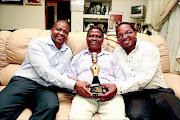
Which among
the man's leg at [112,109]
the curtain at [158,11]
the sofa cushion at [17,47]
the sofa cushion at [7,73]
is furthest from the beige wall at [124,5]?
the man's leg at [112,109]

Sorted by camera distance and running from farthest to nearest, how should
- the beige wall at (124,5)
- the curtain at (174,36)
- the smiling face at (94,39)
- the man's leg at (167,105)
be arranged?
1. the beige wall at (124,5)
2. the curtain at (174,36)
3. the smiling face at (94,39)
4. the man's leg at (167,105)

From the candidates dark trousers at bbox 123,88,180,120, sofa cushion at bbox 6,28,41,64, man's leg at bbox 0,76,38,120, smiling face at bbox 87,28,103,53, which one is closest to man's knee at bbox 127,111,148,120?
dark trousers at bbox 123,88,180,120

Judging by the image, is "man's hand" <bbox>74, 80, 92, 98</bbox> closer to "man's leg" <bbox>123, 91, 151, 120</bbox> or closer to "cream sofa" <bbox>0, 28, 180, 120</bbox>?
"man's leg" <bbox>123, 91, 151, 120</bbox>

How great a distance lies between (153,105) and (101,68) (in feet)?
1.86

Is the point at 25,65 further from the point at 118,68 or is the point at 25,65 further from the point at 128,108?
the point at 128,108

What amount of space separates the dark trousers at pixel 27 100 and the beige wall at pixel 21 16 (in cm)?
272

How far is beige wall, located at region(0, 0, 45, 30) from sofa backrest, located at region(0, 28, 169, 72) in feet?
6.95

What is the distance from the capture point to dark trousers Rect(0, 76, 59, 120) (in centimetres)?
109

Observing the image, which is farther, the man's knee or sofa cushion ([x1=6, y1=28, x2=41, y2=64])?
sofa cushion ([x1=6, y1=28, x2=41, y2=64])

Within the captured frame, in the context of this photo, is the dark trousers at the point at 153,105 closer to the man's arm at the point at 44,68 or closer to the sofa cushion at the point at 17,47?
the man's arm at the point at 44,68

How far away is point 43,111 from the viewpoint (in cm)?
110

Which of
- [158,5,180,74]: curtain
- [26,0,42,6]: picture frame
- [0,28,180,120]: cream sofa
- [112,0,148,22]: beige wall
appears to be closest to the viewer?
[0,28,180,120]: cream sofa

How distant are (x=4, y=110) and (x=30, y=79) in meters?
0.38

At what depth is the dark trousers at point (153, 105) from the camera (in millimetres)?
1119
